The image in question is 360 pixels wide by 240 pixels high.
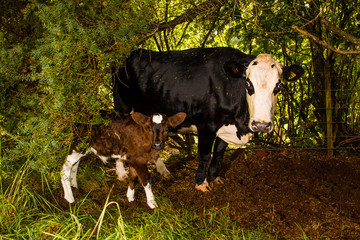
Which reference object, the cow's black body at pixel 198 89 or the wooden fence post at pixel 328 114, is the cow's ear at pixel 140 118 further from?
the wooden fence post at pixel 328 114

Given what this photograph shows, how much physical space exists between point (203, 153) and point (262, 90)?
1.34m

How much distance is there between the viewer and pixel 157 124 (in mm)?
4055

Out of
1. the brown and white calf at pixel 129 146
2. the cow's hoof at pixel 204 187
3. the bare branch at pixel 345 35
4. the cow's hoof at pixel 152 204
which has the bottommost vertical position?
the cow's hoof at pixel 204 187

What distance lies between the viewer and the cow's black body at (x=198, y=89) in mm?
4664

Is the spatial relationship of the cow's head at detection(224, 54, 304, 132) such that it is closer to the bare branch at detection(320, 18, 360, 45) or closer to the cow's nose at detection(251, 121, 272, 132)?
the cow's nose at detection(251, 121, 272, 132)

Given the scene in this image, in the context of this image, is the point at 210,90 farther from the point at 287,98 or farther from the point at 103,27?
the point at 287,98

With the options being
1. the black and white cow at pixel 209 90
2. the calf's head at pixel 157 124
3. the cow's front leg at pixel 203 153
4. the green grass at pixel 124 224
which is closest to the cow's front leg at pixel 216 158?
the black and white cow at pixel 209 90

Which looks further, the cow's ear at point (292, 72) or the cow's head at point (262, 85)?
the cow's ear at point (292, 72)

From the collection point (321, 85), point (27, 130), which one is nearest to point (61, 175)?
point (27, 130)

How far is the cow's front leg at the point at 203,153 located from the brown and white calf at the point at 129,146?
1.90 feet

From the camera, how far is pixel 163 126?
412 cm

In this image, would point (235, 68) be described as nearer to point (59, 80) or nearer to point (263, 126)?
point (263, 126)

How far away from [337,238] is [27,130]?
4040 millimetres

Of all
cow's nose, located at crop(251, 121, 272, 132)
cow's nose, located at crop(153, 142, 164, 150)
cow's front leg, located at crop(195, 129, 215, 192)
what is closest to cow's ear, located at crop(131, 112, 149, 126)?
cow's nose, located at crop(153, 142, 164, 150)
